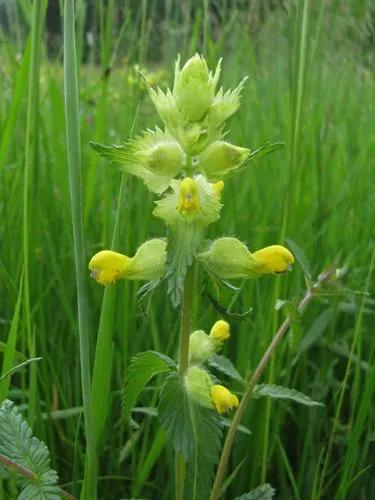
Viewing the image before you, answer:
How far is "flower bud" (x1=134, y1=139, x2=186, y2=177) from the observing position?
24.4 inches

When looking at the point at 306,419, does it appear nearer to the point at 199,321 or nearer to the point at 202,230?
the point at 199,321

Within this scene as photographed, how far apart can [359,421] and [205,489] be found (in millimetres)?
267

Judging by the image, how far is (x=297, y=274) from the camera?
117cm

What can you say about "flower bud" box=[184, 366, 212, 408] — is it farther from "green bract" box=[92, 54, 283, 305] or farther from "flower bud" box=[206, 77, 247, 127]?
"flower bud" box=[206, 77, 247, 127]

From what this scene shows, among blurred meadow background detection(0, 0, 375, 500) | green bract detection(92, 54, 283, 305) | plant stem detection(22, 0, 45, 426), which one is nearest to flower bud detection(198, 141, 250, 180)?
green bract detection(92, 54, 283, 305)

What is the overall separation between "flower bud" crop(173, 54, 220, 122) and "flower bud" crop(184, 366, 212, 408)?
0.24 metres

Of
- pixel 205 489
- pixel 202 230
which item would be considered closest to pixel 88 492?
pixel 205 489

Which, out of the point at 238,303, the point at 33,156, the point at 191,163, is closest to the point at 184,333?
the point at 191,163

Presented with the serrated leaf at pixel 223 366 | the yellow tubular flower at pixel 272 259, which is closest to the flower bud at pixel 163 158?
the yellow tubular flower at pixel 272 259

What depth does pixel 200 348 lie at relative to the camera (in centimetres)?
72

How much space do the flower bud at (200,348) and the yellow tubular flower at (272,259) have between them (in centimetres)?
11

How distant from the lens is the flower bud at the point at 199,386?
0.63 metres

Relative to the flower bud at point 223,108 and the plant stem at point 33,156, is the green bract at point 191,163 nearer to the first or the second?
the flower bud at point 223,108

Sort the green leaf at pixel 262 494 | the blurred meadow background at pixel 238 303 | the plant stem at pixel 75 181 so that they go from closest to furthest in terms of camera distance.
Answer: the plant stem at pixel 75 181, the green leaf at pixel 262 494, the blurred meadow background at pixel 238 303
